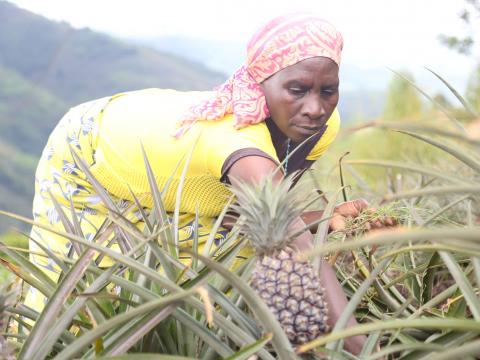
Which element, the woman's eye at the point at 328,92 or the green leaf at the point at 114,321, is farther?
the woman's eye at the point at 328,92

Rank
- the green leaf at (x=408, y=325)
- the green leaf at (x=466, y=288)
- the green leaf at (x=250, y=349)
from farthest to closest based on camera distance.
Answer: the green leaf at (x=466, y=288) → the green leaf at (x=250, y=349) → the green leaf at (x=408, y=325)

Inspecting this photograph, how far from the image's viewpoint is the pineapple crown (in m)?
1.21

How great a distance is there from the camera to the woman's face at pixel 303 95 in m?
2.06

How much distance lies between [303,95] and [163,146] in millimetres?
511

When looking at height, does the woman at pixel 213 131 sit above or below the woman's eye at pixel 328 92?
below

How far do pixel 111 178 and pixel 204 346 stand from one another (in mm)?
1162

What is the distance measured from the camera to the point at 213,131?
7.02 ft

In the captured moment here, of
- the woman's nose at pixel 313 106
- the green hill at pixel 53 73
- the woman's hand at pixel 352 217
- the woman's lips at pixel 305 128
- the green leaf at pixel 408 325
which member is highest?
the woman's nose at pixel 313 106

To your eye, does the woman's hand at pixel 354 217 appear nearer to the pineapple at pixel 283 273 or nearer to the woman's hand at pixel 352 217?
the woman's hand at pixel 352 217

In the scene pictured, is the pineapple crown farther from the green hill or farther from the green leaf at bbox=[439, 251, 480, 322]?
the green hill

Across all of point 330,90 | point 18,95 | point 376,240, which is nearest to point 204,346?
point 376,240

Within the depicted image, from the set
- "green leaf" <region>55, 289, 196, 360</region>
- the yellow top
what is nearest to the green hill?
the yellow top

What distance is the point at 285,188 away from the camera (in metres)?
1.24

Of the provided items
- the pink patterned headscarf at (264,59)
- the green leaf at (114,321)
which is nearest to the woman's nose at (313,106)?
the pink patterned headscarf at (264,59)
